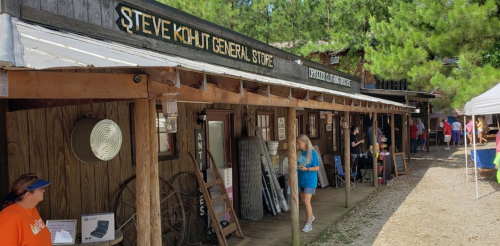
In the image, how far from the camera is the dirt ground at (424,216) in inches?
255

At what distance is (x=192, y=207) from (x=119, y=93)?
149 inches

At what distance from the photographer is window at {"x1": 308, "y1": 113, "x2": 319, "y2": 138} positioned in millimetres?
11961

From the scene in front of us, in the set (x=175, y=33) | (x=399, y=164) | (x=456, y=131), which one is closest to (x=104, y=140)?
(x=175, y=33)

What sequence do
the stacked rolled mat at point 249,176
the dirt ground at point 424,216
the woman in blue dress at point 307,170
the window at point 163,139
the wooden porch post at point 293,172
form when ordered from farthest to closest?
1. the stacked rolled mat at point 249,176
2. the woman in blue dress at point 307,170
3. the dirt ground at point 424,216
4. the wooden porch post at point 293,172
5. the window at point 163,139

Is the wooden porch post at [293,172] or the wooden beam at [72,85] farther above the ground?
the wooden beam at [72,85]

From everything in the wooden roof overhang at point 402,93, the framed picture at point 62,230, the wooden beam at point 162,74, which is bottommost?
the framed picture at point 62,230

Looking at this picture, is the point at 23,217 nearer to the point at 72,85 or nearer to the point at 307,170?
the point at 72,85

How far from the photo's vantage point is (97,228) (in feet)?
13.4

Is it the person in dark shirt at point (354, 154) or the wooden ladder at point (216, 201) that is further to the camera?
the person in dark shirt at point (354, 154)

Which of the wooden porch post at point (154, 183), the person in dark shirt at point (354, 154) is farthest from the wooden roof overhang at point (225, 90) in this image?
the person in dark shirt at point (354, 154)

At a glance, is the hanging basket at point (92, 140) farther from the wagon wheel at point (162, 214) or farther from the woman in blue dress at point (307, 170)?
the woman in blue dress at point (307, 170)

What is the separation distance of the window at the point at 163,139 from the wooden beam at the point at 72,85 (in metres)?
2.91

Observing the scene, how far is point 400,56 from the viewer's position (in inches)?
568

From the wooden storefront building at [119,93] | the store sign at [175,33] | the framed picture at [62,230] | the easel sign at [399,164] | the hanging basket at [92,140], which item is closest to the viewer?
the wooden storefront building at [119,93]
